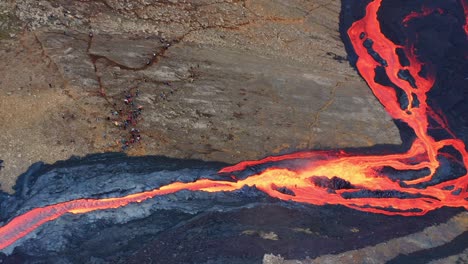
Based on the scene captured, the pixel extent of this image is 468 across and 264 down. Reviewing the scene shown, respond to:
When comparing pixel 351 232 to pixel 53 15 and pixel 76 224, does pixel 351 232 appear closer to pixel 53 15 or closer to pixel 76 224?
pixel 76 224

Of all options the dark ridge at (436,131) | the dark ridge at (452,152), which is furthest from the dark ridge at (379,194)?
the dark ridge at (436,131)

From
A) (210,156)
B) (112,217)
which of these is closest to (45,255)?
(112,217)

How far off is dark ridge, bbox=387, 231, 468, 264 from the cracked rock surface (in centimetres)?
309

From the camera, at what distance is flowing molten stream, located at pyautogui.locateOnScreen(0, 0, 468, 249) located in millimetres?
8711

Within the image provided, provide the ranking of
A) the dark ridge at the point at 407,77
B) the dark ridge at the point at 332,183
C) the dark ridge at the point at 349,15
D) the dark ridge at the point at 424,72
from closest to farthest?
the dark ridge at the point at 332,183
the dark ridge at the point at 407,77
the dark ridge at the point at 424,72
the dark ridge at the point at 349,15

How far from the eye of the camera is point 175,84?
446 inches

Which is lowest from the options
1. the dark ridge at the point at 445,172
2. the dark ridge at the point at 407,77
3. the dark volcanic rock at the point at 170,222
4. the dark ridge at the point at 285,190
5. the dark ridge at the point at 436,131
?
the dark volcanic rock at the point at 170,222

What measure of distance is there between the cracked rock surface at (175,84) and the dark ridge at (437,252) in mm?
3094

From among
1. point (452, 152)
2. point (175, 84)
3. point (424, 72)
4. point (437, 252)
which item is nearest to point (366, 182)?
point (437, 252)

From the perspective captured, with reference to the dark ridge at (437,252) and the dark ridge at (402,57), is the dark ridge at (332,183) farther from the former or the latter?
the dark ridge at (402,57)

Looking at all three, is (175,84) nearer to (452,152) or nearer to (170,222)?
(170,222)

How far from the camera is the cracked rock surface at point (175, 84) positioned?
32.4 ft

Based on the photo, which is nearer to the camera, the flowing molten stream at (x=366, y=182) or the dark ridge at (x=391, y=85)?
the flowing molten stream at (x=366, y=182)

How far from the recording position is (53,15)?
11734mm
